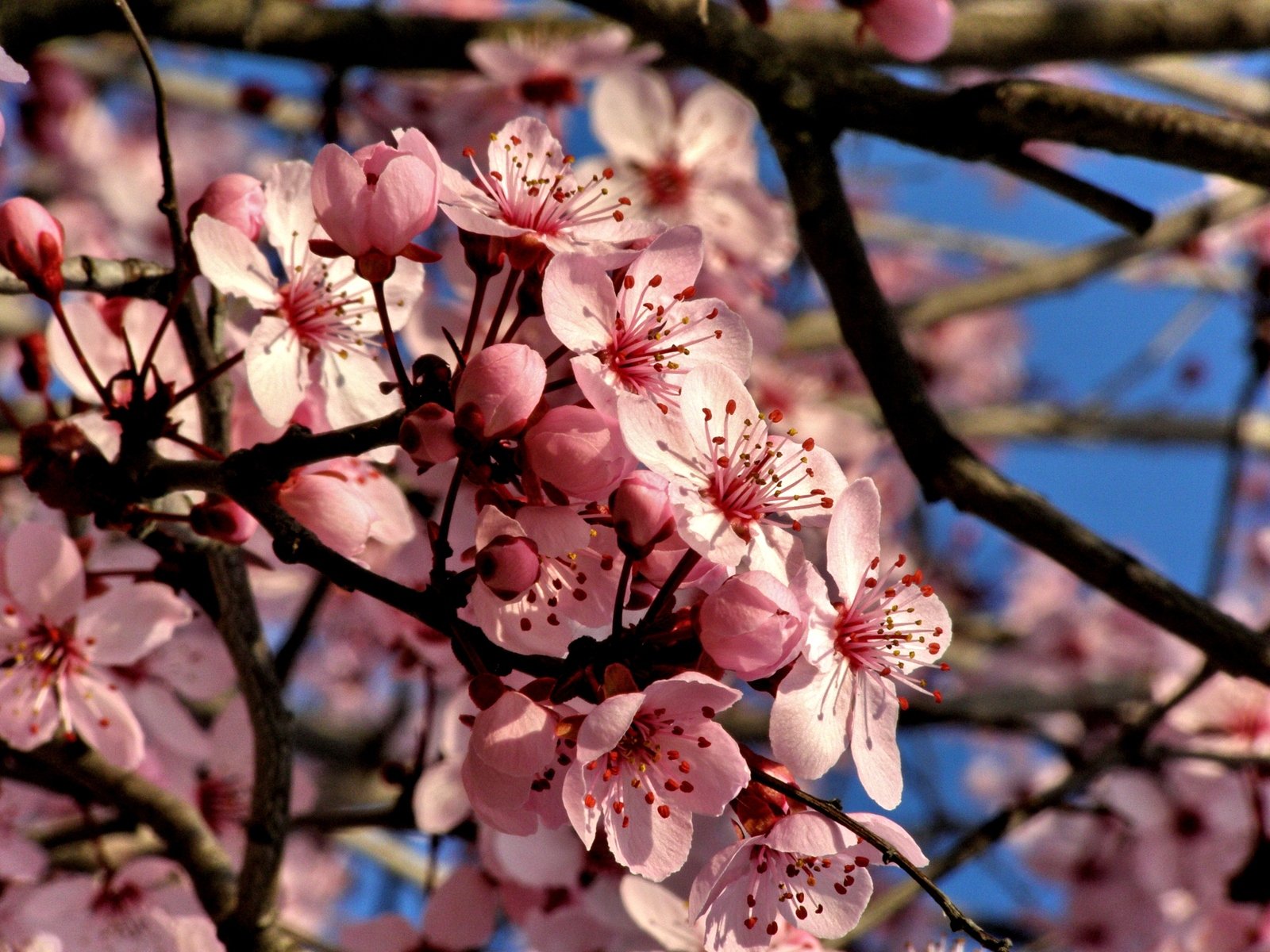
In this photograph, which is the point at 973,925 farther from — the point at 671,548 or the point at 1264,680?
the point at 1264,680

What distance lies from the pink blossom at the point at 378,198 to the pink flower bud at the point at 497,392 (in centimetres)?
16

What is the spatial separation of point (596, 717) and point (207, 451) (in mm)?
468

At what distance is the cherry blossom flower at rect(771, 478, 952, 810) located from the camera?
0.91m

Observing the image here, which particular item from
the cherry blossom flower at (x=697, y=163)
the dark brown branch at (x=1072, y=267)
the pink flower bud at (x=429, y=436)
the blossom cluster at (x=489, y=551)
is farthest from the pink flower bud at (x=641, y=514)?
the dark brown branch at (x=1072, y=267)

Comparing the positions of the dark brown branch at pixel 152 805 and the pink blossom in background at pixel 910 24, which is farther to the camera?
the pink blossom in background at pixel 910 24

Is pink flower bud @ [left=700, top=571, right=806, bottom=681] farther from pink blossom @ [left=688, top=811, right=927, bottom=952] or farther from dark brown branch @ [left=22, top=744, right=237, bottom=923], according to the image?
dark brown branch @ [left=22, top=744, right=237, bottom=923]

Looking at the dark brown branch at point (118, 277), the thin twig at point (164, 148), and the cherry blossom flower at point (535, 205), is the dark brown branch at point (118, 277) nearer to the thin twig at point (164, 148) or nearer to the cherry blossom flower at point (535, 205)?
the thin twig at point (164, 148)

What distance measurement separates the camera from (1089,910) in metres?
2.55

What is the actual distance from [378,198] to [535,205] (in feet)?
0.57

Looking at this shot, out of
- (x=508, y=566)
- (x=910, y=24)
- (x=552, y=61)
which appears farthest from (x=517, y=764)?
(x=552, y=61)

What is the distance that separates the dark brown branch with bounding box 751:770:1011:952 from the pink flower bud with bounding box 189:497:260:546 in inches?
18.4

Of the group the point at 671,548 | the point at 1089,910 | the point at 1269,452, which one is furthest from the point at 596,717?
the point at 1269,452

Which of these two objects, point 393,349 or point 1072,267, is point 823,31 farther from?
point 393,349

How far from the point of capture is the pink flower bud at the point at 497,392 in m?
0.85
